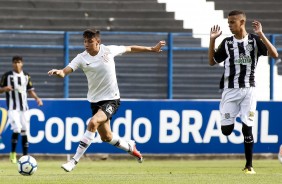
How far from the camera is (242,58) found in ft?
45.5

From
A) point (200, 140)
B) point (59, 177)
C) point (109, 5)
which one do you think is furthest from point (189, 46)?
point (59, 177)

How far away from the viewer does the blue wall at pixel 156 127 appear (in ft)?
64.4

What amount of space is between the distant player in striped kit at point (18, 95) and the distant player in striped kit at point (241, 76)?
5892 mm

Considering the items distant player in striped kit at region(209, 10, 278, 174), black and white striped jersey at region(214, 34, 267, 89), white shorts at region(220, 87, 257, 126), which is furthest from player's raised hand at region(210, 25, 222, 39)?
white shorts at region(220, 87, 257, 126)

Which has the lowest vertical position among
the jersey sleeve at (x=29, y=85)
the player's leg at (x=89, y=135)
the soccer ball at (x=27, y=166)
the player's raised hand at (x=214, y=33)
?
the soccer ball at (x=27, y=166)

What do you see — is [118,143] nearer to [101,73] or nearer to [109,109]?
[109,109]

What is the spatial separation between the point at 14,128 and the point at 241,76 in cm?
647

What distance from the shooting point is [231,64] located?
13961 millimetres

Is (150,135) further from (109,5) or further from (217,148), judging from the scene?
(109,5)

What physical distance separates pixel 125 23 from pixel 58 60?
3.32m

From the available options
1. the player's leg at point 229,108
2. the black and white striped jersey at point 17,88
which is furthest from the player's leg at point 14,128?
the player's leg at point 229,108

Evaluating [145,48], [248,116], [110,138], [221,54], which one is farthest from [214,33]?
[110,138]

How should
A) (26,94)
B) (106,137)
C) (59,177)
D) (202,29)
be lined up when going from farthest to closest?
(202,29) < (26,94) < (106,137) < (59,177)

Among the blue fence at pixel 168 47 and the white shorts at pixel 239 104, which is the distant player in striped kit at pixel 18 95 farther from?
the white shorts at pixel 239 104
